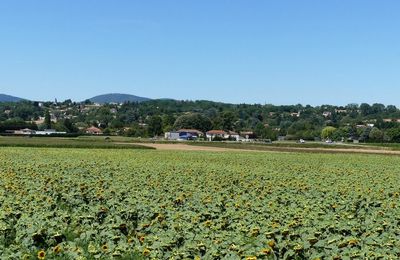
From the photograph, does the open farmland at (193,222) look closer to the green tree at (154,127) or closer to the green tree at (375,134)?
the green tree at (375,134)

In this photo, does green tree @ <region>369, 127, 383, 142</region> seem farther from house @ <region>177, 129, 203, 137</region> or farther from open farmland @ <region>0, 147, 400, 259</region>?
open farmland @ <region>0, 147, 400, 259</region>

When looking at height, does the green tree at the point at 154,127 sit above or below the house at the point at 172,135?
above

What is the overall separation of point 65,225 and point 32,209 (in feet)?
7.43

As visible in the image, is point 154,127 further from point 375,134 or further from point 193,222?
point 193,222

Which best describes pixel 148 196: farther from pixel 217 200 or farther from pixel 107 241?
pixel 107 241

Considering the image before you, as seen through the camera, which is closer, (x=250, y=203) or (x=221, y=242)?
(x=221, y=242)

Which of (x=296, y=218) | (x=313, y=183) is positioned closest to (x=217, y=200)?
(x=296, y=218)

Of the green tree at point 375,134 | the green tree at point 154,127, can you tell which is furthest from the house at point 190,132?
the green tree at point 375,134

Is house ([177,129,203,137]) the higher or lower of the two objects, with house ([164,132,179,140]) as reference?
higher

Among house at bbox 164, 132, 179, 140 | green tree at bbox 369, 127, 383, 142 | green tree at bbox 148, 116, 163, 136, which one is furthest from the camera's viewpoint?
green tree at bbox 148, 116, 163, 136

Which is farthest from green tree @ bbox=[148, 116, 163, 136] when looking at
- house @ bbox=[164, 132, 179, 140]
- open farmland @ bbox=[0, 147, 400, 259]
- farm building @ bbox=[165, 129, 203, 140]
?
open farmland @ bbox=[0, 147, 400, 259]

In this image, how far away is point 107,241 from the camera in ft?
39.2

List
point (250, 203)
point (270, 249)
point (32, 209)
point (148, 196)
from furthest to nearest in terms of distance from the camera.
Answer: point (148, 196), point (250, 203), point (32, 209), point (270, 249)

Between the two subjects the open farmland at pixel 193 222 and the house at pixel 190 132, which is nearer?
the open farmland at pixel 193 222
